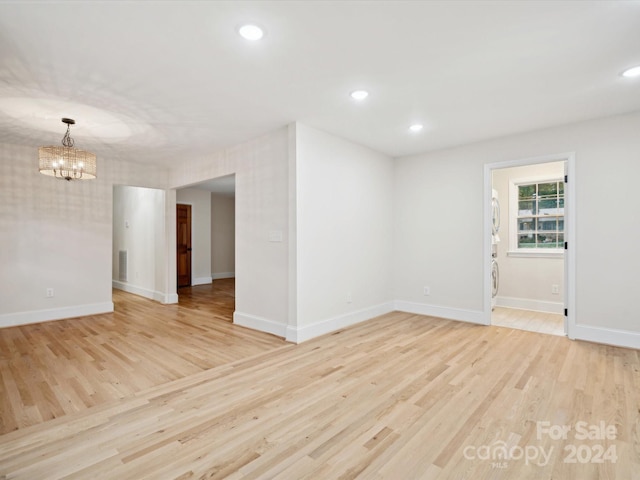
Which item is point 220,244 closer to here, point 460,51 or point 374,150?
point 374,150

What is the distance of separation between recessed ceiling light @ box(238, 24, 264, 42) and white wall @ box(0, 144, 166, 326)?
4482 mm

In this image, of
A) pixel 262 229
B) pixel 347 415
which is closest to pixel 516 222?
pixel 262 229

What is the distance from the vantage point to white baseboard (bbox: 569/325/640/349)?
3441 millimetres

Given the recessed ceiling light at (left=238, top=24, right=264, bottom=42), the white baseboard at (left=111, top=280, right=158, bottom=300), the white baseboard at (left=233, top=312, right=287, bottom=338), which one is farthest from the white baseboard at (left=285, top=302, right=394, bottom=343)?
the white baseboard at (left=111, top=280, right=158, bottom=300)

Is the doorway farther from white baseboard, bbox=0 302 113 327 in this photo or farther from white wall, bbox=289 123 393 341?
white baseboard, bbox=0 302 113 327

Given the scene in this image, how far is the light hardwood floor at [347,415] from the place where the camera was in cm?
165

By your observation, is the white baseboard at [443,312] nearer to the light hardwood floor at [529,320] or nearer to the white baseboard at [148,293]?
the light hardwood floor at [529,320]

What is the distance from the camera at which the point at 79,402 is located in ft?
7.64

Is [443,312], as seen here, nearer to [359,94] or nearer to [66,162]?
[359,94]

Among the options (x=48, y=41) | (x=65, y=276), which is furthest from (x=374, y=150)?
(x=65, y=276)

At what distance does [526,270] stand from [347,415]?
4.74m

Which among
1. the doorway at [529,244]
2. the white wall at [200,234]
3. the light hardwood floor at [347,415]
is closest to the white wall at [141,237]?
the white wall at [200,234]

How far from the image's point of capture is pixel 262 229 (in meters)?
4.21

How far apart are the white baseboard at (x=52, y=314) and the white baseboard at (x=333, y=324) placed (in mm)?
3629
